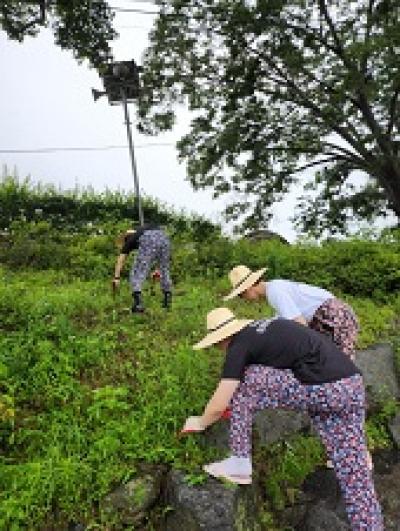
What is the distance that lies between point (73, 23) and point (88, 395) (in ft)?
49.4

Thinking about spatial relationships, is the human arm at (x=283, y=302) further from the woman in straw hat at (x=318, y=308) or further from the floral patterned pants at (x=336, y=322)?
the floral patterned pants at (x=336, y=322)

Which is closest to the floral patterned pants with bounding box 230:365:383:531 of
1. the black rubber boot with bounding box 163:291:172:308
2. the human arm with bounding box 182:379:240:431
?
the human arm with bounding box 182:379:240:431

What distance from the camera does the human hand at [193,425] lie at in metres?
5.05

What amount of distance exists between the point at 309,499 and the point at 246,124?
53.9 ft

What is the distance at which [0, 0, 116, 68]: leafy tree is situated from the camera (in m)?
18.1

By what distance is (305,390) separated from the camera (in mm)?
4445

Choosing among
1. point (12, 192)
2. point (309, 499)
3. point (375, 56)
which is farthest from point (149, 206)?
point (309, 499)

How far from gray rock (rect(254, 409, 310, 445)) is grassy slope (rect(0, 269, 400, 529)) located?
0.23 m

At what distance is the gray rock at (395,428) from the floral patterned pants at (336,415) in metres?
2.07

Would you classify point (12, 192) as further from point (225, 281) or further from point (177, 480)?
point (177, 480)

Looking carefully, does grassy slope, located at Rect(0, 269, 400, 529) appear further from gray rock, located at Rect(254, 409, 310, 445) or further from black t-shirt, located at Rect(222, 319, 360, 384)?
black t-shirt, located at Rect(222, 319, 360, 384)

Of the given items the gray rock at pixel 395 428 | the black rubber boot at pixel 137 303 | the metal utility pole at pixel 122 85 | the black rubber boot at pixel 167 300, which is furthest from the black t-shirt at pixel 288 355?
the metal utility pole at pixel 122 85

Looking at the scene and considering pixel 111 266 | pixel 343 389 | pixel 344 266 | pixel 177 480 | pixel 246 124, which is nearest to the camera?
pixel 343 389

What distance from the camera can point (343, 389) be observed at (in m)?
4.41
